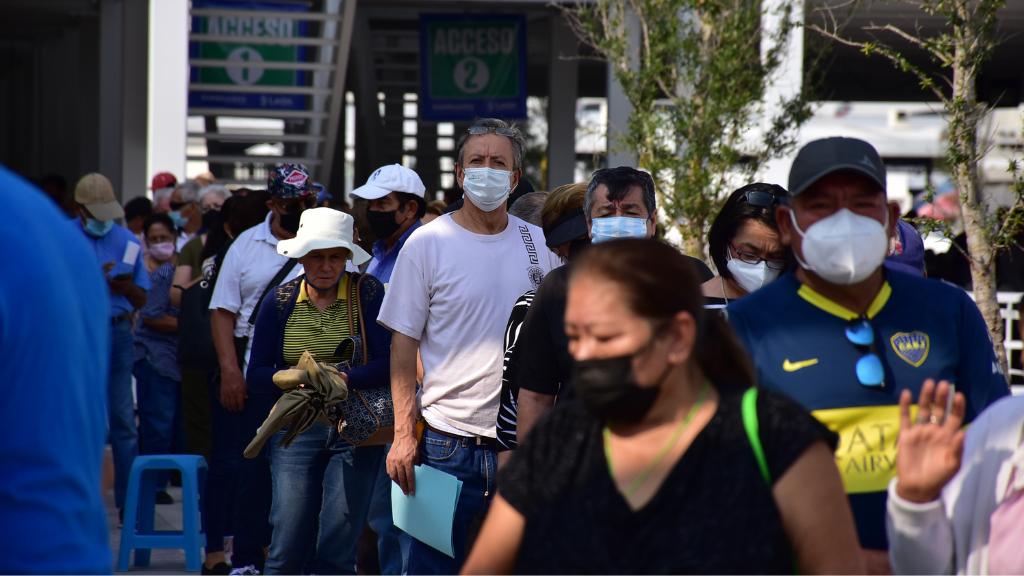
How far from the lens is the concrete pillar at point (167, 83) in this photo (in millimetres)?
11391

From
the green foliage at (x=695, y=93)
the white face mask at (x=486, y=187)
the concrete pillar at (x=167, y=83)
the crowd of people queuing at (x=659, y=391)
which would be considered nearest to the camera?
the crowd of people queuing at (x=659, y=391)

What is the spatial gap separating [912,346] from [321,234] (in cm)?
303

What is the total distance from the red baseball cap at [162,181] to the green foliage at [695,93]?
471cm

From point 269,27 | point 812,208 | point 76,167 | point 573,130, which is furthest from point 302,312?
point 76,167

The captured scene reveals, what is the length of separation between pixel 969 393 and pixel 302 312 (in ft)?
10.2

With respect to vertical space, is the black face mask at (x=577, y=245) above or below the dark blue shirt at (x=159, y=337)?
above

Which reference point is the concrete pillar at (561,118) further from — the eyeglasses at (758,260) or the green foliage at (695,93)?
the eyeglasses at (758,260)

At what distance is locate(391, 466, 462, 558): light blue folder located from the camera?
3961 millimetres

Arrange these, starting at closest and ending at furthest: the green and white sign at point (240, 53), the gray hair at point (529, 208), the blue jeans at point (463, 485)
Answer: the blue jeans at point (463, 485), the gray hair at point (529, 208), the green and white sign at point (240, 53)

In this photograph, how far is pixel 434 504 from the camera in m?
3.99

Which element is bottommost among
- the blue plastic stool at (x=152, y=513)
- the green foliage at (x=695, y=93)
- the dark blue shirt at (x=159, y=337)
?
the blue plastic stool at (x=152, y=513)

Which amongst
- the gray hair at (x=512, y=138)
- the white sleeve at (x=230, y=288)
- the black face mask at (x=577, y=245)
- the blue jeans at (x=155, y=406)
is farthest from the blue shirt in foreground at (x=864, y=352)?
the blue jeans at (x=155, y=406)

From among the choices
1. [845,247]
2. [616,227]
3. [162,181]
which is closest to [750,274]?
[616,227]

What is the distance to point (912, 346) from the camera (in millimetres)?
2348
